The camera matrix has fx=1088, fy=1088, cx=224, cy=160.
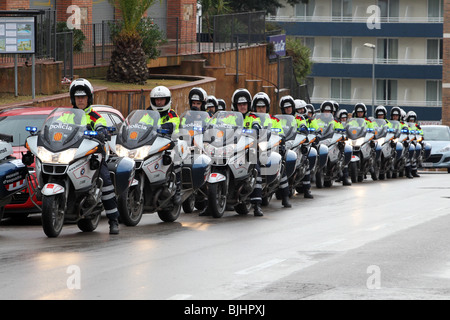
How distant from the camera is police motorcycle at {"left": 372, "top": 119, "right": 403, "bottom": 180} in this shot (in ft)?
98.4

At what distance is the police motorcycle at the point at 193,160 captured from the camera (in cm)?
1576

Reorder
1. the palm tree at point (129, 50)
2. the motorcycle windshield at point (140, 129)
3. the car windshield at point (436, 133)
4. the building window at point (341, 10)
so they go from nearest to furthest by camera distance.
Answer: the motorcycle windshield at point (140, 129)
the palm tree at point (129, 50)
the car windshield at point (436, 133)
the building window at point (341, 10)

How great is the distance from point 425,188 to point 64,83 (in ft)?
30.7

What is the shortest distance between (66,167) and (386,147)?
18510 millimetres

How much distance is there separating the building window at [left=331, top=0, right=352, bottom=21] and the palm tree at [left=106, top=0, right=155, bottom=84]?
57.2 m

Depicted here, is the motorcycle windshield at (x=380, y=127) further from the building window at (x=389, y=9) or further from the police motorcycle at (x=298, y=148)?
the building window at (x=389, y=9)

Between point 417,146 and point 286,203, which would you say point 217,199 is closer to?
point 286,203

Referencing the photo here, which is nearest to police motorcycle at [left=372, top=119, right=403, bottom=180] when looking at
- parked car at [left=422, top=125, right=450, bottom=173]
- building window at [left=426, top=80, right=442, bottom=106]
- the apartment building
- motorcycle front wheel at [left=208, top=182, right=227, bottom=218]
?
parked car at [left=422, top=125, right=450, bottom=173]

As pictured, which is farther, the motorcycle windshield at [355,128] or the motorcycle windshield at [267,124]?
the motorcycle windshield at [355,128]

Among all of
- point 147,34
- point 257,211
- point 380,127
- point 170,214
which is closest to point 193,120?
point 257,211

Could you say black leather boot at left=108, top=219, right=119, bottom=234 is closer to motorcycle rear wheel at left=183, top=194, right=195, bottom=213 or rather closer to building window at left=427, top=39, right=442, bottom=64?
motorcycle rear wheel at left=183, top=194, right=195, bottom=213

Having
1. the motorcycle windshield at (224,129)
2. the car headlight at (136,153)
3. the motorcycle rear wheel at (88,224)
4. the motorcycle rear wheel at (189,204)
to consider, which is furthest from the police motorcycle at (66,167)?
the motorcycle rear wheel at (189,204)

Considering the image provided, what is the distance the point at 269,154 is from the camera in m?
17.7
